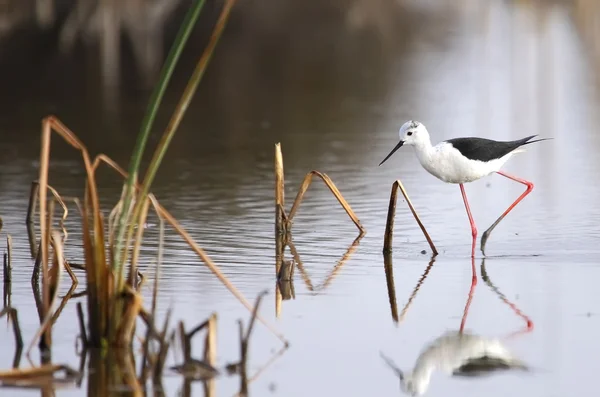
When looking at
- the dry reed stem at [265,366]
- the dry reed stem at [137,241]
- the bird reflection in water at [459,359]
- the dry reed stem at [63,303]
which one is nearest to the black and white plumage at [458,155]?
A: the bird reflection in water at [459,359]

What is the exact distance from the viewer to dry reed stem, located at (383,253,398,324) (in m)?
6.76

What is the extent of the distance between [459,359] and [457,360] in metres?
0.02

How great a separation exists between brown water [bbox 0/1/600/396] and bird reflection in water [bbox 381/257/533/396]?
2.7 inches

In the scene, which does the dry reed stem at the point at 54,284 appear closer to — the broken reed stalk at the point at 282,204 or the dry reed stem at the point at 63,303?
the dry reed stem at the point at 63,303

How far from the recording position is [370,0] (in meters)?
28.8

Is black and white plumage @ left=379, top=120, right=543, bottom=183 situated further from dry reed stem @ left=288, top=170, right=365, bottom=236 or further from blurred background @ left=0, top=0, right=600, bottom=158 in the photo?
blurred background @ left=0, top=0, right=600, bottom=158

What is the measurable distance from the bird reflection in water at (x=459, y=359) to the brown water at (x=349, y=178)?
7cm

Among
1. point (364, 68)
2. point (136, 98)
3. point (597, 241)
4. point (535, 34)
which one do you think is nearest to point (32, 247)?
point (597, 241)

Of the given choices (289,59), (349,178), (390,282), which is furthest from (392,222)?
(289,59)

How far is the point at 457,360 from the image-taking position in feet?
18.9

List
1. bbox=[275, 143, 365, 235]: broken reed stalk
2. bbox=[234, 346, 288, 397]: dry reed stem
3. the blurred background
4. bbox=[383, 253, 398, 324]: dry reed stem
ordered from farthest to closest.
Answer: the blurred background → bbox=[275, 143, 365, 235]: broken reed stalk → bbox=[383, 253, 398, 324]: dry reed stem → bbox=[234, 346, 288, 397]: dry reed stem

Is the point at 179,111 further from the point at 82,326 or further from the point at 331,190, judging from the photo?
the point at 331,190

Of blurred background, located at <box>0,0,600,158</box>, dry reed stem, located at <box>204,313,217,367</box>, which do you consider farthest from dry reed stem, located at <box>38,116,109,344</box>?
blurred background, located at <box>0,0,600,158</box>

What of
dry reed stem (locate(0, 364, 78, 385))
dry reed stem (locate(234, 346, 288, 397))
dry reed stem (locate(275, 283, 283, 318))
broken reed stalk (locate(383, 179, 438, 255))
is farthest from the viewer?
broken reed stalk (locate(383, 179, 438, 255))
